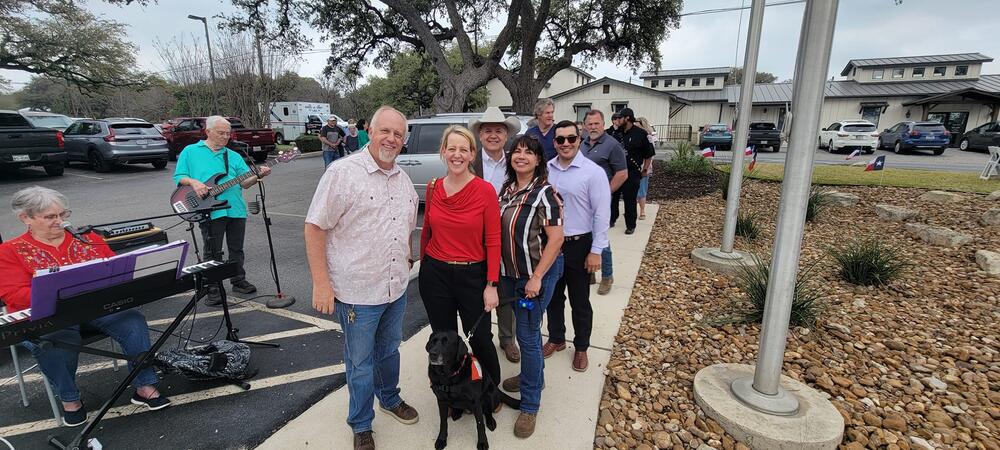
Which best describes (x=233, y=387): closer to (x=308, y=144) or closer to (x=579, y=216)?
(x=579, y=216)

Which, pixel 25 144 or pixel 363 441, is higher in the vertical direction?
pixel 25 144

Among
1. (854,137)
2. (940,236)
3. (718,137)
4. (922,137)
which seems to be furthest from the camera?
(718,137)

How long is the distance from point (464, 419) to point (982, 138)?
2734cm

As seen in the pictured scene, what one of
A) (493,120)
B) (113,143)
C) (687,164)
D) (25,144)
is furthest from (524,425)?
(113,143)

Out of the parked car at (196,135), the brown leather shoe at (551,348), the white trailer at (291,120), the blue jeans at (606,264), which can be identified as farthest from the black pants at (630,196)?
the white trailer at (291,120)

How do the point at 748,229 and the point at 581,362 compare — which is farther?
the point at 748,229

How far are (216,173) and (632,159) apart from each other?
494cm

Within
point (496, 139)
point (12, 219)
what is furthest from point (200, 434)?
point (12, 219)

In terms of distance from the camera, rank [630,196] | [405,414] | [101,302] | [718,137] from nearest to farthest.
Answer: [101,302] < [405,414] < [630,196] < [718,137]

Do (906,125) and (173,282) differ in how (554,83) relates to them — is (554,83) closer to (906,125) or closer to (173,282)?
(906,125)

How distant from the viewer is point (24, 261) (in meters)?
2.40

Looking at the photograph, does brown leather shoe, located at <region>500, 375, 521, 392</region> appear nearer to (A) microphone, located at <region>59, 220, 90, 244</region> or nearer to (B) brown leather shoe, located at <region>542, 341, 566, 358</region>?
(B) brown leather shoe, located at <region>542, 341, 566, 358</region>

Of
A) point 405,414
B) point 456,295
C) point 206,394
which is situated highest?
point 456,295

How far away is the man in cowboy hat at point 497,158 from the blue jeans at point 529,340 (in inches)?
24.2
